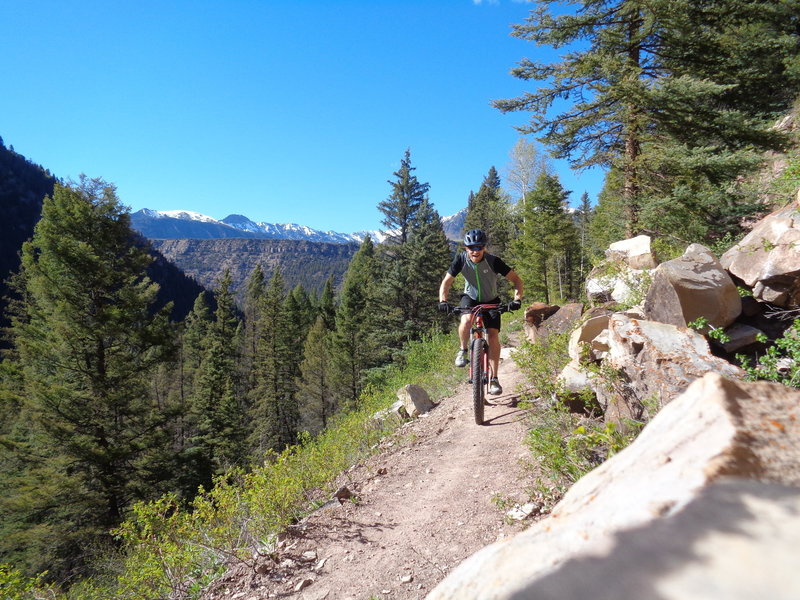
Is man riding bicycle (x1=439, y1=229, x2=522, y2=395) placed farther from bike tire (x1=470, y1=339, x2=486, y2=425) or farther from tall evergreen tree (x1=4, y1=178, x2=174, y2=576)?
tall evergreen tree (x1=4, y1=178, x2=174, y2=576)

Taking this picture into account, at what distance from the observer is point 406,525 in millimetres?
3289

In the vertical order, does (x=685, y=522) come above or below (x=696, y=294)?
below

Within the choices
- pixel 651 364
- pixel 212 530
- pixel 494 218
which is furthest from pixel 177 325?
pixel 494 218

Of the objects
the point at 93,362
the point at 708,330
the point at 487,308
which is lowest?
the point at 93,362

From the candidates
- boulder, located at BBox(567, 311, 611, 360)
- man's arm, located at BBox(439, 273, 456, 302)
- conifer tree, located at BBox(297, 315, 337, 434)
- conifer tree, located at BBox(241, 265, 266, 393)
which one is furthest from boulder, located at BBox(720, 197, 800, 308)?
conifer tree, located at BBox(241, 265, 266, 393)

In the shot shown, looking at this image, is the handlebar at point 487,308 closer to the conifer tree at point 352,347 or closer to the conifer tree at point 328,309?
the conifer tree at point 352,347

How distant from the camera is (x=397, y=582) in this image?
2605 millimetres

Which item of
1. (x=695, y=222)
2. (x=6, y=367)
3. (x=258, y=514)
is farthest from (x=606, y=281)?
(x=6, y=367)

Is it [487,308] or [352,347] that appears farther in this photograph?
[352,347]

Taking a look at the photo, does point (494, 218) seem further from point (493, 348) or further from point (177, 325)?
point (493, 348)

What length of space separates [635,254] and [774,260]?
8.10 feet

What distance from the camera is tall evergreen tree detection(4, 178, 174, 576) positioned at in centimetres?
980

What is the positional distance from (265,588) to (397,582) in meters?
1.02

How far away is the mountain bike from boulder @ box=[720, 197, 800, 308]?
2.37 metres
